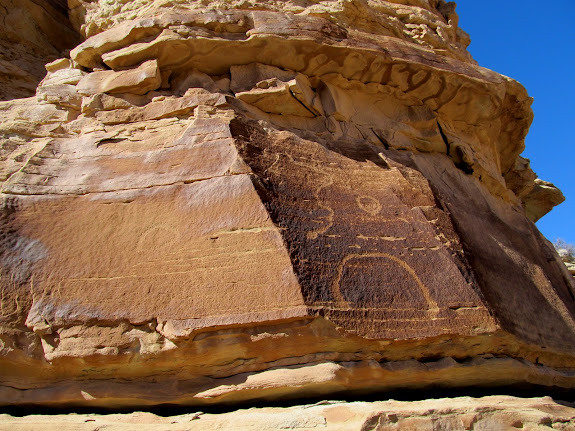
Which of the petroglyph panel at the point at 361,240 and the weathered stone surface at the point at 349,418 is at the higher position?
the petroglyph panel at the point at 361,240

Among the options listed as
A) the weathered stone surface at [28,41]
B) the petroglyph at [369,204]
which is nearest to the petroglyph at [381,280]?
the petroglyph at [369,204]

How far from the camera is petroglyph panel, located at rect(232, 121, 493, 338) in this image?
273 centimetres

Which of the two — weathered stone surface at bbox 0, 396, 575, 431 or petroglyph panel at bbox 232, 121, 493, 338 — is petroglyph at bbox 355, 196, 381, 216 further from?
weathered stone surface at bbox 0, 396, 575, 431

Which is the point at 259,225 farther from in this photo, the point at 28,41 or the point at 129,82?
the point at 28,41

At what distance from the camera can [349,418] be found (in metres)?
2.34

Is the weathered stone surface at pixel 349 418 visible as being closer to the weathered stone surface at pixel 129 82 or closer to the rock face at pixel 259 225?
the rock face at pixel 259 225

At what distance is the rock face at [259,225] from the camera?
8.67 ft

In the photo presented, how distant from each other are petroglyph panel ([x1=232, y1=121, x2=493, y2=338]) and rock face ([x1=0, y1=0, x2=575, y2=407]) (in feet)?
0.05

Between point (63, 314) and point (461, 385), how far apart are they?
8.41 feet

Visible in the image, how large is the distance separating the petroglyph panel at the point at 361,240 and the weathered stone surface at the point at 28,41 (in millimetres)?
3338

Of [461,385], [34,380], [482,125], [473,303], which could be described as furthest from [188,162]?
[482,125]

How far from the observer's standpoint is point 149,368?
2.71 m

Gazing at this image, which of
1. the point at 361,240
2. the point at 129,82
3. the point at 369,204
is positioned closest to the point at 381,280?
the point at 361,240

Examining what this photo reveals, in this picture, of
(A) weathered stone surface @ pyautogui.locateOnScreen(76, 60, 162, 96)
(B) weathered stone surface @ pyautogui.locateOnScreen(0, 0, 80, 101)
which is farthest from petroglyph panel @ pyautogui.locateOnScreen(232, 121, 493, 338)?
(B) weathered stone surface @ pyautogui.locateOnScreen(0, 0, 80, 101)
